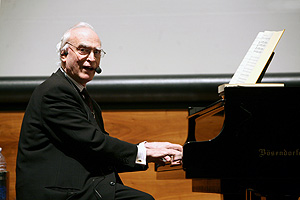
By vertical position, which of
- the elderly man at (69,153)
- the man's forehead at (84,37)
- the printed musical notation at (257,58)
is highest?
the man's forehead at (84,37)

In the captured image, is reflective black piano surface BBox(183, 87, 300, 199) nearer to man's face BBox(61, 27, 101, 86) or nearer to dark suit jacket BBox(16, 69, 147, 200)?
dark suit jacket BBox(16, 69, 147, 200)

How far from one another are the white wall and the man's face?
1.13 meters

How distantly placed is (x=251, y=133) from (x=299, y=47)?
1810mm

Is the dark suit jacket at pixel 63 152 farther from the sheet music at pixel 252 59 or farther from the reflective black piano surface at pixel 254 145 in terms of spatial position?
the sheet music at pixel 252 59

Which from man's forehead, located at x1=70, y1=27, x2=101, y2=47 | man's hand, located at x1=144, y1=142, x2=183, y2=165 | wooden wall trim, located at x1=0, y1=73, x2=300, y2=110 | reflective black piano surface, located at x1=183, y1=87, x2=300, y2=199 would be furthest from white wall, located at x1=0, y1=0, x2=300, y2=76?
reflective black piano surface, located at x1=183, y1=87, x2=300, y2=199

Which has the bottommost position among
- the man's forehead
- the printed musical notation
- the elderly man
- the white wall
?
the elderly man

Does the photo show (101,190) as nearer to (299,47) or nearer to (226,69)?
(226,69)

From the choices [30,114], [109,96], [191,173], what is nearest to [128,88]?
[109,96]

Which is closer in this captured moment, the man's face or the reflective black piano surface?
the reflective black piano surface

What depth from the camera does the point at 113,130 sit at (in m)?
3.20

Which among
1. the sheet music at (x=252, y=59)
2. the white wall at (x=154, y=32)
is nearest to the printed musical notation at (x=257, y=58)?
the sheet music at (x=252, y=59)

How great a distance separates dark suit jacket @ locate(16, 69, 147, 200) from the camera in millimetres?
Result: 1735

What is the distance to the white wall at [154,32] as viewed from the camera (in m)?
3.26

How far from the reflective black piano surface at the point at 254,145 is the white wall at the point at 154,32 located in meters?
1.52
